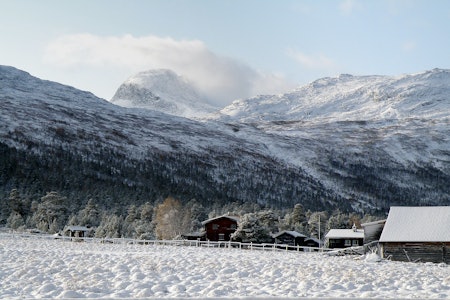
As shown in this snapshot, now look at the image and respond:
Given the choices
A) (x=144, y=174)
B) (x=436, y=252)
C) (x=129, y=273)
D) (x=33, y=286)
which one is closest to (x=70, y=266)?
(x=129, y=273)

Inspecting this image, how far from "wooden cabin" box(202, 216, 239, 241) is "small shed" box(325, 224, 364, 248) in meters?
15.7

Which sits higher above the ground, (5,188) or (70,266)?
(5,188)

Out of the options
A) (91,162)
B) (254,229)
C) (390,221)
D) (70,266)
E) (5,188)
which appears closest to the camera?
(70,266)

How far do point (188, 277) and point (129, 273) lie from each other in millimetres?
2207

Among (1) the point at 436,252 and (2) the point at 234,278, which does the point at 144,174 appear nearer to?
(1) the point at 436,252

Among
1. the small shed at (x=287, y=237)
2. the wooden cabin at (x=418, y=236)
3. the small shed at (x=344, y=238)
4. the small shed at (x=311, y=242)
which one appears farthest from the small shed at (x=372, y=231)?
the small shed at (x=311, y=242)

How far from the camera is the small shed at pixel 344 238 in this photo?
72312 millimetres

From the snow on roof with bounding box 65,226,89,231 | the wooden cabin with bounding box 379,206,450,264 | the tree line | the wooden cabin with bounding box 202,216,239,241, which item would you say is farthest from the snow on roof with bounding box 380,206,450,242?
the snow on roof with bounding box 65,226,89,231

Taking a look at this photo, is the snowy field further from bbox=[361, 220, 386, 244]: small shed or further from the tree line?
the tree line

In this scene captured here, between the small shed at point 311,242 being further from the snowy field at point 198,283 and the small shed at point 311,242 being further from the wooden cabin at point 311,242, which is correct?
the snowy field at point 198,283

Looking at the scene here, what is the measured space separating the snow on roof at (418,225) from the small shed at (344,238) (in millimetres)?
26834

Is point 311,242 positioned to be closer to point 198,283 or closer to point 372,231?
point 372,231

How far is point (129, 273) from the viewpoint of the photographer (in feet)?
56.3

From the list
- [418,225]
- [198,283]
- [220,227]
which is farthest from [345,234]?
[198,283]
